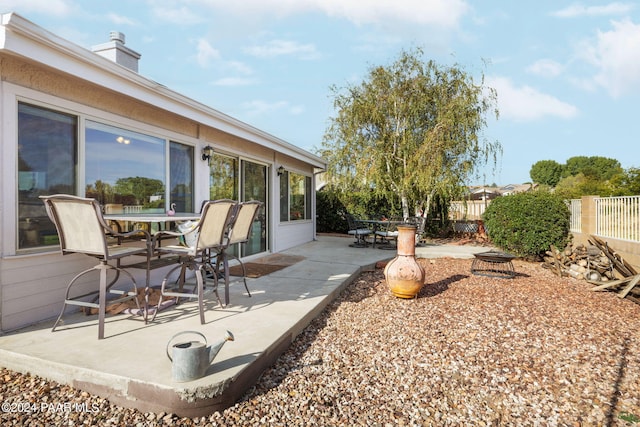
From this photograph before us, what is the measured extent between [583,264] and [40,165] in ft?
26.8

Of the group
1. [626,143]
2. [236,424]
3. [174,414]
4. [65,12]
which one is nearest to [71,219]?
[174,414]

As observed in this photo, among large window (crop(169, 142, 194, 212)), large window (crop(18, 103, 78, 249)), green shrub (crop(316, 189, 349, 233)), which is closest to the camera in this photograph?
large window (crop(18, 103, 78, 249))

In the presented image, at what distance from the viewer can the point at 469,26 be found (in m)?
8.42

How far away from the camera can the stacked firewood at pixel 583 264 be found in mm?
5983

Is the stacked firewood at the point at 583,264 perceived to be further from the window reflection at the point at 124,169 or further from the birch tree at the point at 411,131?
the window reflection at the point at 124,169

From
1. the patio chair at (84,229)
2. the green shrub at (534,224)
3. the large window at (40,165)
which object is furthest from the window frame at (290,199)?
the patio chair at (84,229)

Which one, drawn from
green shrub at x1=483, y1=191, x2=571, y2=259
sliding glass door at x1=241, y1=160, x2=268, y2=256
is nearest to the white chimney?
sliding glass door at x1=241, y1=160, x2=268, y2=256

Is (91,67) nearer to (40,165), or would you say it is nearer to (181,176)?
(40,165)

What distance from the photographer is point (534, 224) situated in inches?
296

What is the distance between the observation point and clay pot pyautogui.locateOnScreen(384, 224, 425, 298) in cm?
431

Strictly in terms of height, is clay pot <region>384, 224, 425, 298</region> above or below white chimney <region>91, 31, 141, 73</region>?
below

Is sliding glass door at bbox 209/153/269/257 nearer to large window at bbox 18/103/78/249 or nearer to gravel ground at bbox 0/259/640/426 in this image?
large window at bbox 18/103/78/249

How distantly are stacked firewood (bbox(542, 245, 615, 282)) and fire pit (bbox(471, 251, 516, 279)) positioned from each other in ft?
3.00

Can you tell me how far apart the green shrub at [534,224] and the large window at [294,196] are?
16.4 feet
